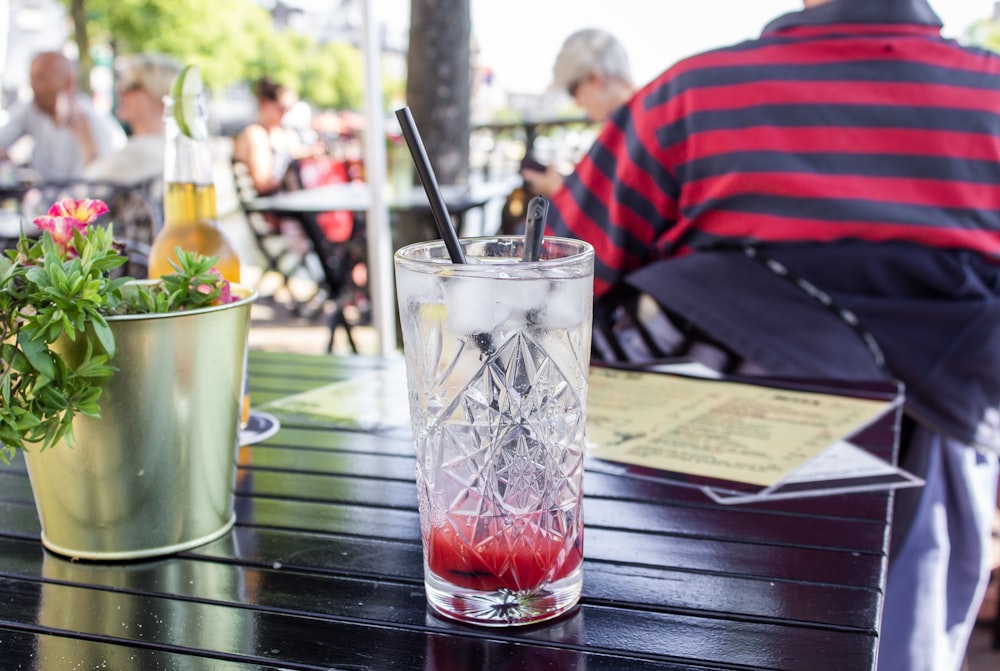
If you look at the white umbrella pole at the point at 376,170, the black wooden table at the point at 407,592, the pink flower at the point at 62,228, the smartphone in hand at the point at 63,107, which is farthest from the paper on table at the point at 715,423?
the smartphone in hand at the point at 63,107

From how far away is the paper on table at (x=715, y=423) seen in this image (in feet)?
3.18

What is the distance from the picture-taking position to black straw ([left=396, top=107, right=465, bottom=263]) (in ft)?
2.12

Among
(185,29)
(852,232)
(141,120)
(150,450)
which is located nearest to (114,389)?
(150,450)

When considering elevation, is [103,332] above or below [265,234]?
above

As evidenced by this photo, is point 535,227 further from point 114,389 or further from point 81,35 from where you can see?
point 81,35

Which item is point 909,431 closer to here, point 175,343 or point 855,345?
point 855,345

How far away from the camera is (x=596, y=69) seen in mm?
2830

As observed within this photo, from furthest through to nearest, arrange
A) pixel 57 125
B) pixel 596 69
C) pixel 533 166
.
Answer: pixel 57 125
pixel 596 69
pixel 533 166

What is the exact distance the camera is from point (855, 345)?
1608 mm

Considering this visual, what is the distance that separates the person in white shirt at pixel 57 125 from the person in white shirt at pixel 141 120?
92 centimetres

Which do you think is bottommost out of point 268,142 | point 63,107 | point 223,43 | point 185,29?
point 268,142

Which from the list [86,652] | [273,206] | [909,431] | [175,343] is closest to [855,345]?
[909,431]

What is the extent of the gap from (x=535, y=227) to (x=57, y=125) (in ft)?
18.0

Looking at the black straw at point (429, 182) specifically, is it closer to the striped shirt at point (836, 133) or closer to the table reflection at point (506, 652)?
the table reflection at point (506, 652)
